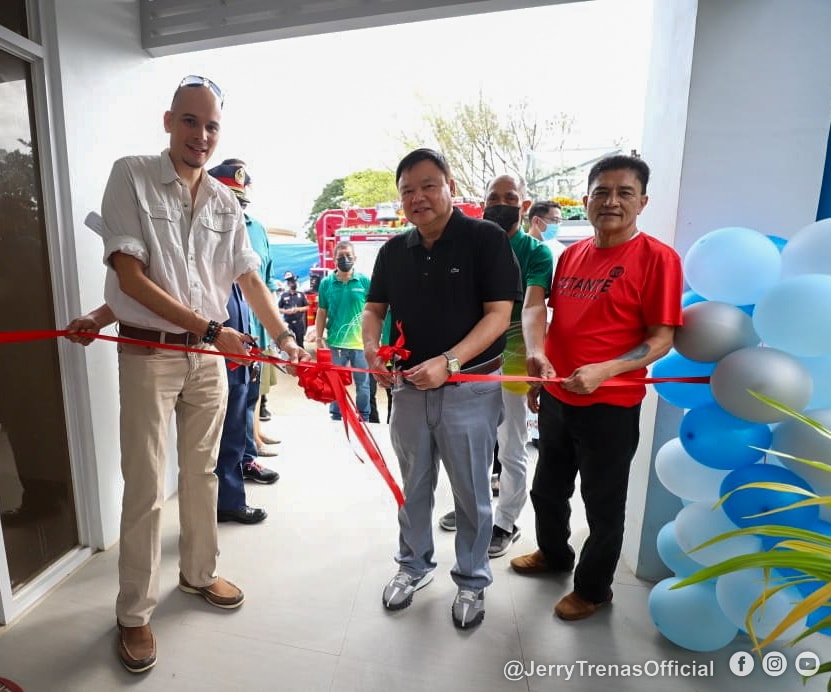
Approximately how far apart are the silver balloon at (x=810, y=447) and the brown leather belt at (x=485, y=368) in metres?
0.92

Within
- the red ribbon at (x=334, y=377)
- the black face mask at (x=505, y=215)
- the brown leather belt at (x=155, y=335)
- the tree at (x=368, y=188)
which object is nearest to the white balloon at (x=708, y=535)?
the red ribbon at (x=334, y=377)

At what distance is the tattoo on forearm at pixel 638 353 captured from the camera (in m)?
1.61

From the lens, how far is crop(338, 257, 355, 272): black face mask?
4426 millimetres

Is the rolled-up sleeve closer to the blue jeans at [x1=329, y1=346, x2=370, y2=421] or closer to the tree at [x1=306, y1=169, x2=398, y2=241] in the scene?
the blue jeans at [x1=329, y1=346, x2=370, y2=421]

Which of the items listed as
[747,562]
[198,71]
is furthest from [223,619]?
[198,71]

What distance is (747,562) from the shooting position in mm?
783

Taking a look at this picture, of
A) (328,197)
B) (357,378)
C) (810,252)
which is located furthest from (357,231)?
(328,197)

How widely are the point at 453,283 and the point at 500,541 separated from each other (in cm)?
141

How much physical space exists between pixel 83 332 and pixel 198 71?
6.88 ft

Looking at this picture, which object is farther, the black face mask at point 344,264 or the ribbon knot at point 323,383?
the black face mask at point 344,264

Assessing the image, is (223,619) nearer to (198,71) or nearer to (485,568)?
(485,568)

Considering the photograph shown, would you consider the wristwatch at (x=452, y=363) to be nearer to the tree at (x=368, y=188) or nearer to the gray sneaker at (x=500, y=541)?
the gray sneaker at (x=500, y=541)

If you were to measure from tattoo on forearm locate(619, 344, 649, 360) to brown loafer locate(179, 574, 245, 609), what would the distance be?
5.77ft

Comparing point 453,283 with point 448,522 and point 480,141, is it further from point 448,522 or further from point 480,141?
point 480,141
